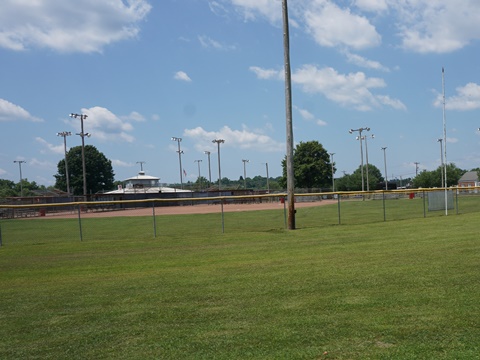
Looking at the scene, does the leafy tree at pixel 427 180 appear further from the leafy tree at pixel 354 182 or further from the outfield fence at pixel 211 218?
the outfield fence at pixel 211 218

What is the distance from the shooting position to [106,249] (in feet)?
49.6

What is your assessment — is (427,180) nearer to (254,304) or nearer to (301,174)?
(301,174)

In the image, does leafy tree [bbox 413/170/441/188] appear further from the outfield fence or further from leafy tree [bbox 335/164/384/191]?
the outfield fence

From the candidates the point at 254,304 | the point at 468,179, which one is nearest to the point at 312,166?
the point at 468,179


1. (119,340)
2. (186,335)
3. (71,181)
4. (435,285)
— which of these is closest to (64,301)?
(119,340)

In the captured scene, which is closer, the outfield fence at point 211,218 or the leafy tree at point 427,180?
the outfield fence at point 211,218

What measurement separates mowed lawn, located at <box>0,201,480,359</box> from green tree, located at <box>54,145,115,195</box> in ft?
358

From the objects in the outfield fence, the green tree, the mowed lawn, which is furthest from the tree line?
the mowed lawn

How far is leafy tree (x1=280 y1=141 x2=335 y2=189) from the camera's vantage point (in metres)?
96.2

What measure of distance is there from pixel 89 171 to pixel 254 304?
118430 mm

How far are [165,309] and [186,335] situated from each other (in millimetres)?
1358

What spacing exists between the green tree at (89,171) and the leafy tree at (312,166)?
2123 inches

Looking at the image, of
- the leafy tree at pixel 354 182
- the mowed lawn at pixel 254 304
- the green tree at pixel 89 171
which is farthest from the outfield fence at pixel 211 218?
the leafy tree at pixel 354 182

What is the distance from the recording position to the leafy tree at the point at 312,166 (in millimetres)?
96250
